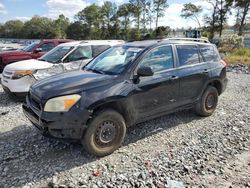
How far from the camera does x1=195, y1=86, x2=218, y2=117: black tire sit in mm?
5383

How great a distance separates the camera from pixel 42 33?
227ft

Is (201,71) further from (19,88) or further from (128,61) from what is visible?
(19,88)

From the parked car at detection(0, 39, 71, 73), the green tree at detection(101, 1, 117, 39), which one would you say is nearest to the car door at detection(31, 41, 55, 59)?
the parked car at detection(0, 39, 71, 73)

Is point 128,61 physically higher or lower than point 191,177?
higher

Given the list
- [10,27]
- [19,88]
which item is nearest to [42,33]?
[10,27]

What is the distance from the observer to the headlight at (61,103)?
3492mm

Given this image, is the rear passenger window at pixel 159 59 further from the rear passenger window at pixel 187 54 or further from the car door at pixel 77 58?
the car door at pixel 77 58

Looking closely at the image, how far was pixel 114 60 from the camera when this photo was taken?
14.8 feet

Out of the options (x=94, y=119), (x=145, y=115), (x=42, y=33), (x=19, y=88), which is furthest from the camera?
(x=42, y=33)

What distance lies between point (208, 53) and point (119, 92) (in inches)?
108

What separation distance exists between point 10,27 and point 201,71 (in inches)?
3769

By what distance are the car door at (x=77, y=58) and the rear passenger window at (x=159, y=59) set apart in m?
3.39

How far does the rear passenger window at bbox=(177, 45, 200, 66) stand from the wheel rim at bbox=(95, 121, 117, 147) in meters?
1.98

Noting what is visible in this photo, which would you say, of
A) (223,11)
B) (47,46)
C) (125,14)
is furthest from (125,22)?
(47,46)
